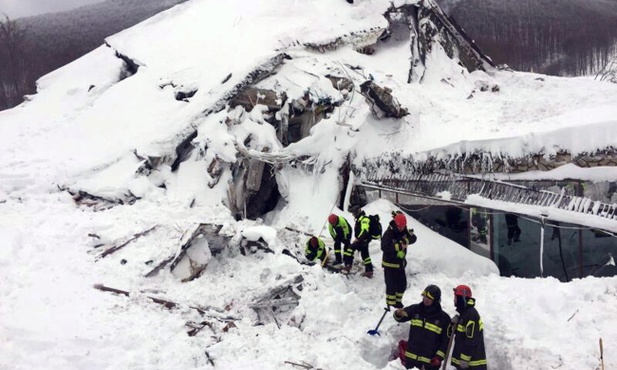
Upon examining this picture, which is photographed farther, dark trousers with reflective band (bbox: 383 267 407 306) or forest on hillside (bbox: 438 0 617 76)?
forest on hillside (bbox: 438 0 617 76)

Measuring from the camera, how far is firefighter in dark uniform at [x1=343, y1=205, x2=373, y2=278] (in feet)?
24.5

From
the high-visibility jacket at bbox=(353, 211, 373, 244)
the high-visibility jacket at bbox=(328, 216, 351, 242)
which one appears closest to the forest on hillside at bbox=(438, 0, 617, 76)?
the high-visibility jacket at bbox=(328, 216, 351, 242)

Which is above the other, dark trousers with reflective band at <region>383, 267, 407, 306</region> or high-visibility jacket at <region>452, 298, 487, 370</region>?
high-visibility jacket at <region>452, 298, 487, 370</region>

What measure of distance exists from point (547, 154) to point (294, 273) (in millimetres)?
4421

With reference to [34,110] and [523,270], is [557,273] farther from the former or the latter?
[34,110]

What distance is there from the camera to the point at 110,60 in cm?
1585

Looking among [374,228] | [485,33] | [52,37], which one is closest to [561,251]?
[374,228]

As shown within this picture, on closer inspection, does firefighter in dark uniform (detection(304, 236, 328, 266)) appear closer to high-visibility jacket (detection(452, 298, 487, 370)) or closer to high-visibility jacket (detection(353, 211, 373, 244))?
high-visibility jacket (detection(353, 211, 373, 244))

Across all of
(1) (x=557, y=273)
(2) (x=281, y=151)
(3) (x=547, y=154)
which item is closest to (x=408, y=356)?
(1) (x=557, y=273)

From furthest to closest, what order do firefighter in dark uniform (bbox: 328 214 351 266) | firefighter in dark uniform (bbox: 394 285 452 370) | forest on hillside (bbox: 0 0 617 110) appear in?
forest on hillside (bbox: 0 0 617 110) < firefighter in dark uniform (bbox: 328 214 351 266) < firefighter in dark uniform (bbox: 394 285 452 370)

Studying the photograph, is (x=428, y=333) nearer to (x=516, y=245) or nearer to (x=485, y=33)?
(x=516, y=245)

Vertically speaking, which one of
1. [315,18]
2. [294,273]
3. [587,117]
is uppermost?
[315,18]

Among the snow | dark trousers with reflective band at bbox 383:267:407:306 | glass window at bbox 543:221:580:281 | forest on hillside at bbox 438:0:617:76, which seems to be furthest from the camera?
forest on hillside at bbox 438:0:617:76

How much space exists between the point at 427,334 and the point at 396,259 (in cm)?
156
